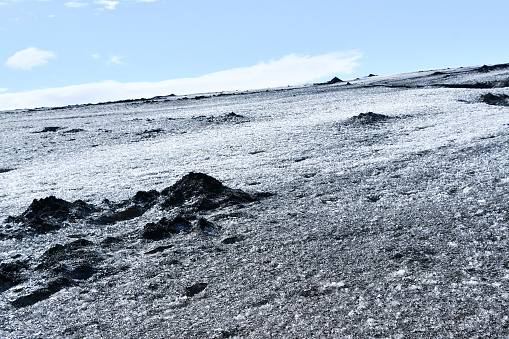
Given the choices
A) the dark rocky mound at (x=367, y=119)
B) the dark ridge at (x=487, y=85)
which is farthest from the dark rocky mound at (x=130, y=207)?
the dark ridge at (x=487, y=85)

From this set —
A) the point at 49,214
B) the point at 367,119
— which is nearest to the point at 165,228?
the point at 49,214

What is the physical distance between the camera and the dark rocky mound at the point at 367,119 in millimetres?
6246

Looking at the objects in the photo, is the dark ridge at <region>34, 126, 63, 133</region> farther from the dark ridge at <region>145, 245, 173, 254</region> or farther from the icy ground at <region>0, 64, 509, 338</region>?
the dark ridge at <region>145, 245, 173, 254</region>

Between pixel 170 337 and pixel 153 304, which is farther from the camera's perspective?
pixel 153 304

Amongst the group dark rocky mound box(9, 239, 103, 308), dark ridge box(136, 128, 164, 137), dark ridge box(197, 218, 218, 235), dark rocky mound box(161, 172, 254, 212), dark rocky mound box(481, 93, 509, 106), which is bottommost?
dark rocky mound box(9, 239, 103, 308)

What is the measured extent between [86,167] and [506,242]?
165 inches

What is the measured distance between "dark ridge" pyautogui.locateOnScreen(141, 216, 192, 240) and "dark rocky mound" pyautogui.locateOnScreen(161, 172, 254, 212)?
27 cm

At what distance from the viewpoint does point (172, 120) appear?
861 cm

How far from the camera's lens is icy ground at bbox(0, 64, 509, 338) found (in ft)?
6.70

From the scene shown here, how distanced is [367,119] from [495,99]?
7.57 ft

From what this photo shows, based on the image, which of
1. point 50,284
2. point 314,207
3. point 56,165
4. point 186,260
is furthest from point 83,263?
point 56,165

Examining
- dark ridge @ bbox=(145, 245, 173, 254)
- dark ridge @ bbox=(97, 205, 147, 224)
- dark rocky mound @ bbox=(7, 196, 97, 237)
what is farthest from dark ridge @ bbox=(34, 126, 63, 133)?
dark ridge @ bbox=(145, 245, 173, 254)

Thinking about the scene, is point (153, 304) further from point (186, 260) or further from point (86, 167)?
point (86, 167)

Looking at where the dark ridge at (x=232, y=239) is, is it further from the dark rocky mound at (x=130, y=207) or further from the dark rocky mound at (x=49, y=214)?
the dark rocky mound at (x=49, y=214)
